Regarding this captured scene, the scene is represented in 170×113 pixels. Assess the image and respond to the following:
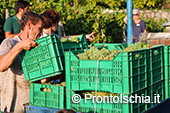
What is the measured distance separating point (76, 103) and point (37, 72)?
49 centimetres

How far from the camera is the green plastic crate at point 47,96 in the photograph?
2.98 meters

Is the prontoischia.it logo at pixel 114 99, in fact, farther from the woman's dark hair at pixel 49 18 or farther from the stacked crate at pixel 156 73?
the woman's dark hair at pixel 49 18

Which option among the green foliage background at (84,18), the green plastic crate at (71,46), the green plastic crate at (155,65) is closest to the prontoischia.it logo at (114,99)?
the green plastic crate at (155,65)

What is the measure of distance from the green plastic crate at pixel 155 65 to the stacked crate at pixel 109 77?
0.50 feet

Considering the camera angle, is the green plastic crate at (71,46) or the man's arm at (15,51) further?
the green plastic crate at (71,46)

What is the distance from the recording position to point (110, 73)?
274 centimetres

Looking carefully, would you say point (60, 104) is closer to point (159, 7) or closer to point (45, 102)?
point (45, 102)

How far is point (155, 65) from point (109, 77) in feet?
2.54

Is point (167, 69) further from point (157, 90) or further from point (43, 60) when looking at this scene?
point (43, 60)

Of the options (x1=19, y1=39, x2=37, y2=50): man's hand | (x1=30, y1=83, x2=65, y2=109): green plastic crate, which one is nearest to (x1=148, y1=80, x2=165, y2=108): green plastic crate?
(x1=30, y1=83, x2=65, y2=109): green plastic crate

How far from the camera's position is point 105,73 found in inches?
109

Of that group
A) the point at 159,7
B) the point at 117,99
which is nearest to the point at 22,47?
the point at 117,99

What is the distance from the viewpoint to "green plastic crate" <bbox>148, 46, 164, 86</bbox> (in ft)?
10.3

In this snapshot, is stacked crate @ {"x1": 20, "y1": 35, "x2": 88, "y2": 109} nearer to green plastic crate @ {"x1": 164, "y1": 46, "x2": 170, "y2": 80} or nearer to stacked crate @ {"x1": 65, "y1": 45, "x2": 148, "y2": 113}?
stacked crate @ {"x1": 65, "y1": 45, "x2": 148, "y2": 113}
